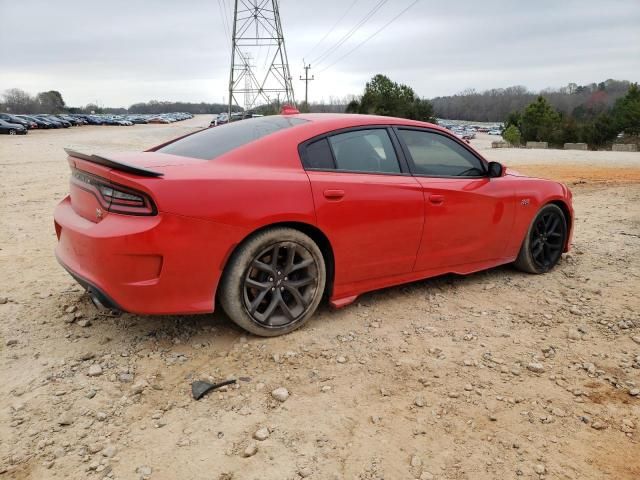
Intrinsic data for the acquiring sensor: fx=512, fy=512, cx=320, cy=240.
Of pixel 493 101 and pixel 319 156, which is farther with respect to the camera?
pixel 493 101

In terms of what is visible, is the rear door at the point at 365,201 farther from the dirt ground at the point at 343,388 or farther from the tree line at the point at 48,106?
the tree line at the point at 48,106

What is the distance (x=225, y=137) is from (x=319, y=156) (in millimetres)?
688

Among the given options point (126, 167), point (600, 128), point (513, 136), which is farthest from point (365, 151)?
point (513, 136)

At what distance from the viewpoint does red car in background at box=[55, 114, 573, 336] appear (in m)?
2.80

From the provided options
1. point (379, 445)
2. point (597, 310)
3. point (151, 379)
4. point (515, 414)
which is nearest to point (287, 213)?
point (151, 379)

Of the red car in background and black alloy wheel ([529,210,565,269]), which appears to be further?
black alloy wheel ([529,210,565,269])

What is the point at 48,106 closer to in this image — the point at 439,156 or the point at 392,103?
the point at 392,103

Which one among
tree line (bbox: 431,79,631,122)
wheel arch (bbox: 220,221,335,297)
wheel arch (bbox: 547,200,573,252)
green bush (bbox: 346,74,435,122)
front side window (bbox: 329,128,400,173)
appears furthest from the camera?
tree line (bbox: 431,79,631,122)

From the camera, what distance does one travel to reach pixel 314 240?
3379 millimetres

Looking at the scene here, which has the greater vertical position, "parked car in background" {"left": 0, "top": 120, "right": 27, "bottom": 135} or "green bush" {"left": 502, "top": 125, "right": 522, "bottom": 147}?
"parked car in background" {"left": 0, "top": 120, "right": 27, "bottom": 135}

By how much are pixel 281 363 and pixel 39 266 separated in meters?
2.80

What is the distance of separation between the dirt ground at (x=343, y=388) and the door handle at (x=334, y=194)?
2.88 feet

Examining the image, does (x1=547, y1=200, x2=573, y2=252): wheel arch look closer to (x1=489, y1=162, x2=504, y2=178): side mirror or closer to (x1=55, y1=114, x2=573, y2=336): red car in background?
(x1=55, y1=114, x2=573, y2=336): red car in background

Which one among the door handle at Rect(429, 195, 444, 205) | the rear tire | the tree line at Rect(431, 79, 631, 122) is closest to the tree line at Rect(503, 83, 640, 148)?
the rear tire
